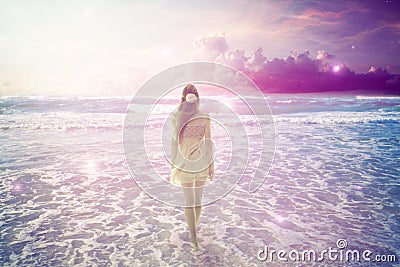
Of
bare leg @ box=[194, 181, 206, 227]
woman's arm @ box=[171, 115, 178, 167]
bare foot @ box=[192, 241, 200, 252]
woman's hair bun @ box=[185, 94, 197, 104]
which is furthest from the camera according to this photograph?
bare foot @ box=[192, 241, 200, 252]

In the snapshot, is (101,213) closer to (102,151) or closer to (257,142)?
(102,151)

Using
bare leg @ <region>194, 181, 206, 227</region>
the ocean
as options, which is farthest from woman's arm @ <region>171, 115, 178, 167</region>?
the ocean

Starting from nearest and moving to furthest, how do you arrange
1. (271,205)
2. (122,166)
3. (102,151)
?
(271,205)
(122,166)
(102,151)

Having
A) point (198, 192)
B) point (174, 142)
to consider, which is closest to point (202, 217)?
point (198, 192)

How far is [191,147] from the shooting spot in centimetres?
402

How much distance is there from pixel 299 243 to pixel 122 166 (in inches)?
251

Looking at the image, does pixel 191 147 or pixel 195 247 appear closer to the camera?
pixel 191 147

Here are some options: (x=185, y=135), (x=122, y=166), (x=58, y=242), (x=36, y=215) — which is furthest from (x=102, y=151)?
(x=185, y=135)

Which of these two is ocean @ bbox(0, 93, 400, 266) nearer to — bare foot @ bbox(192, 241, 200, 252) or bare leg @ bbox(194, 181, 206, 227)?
bare foot @ bbox(192, 241, 200, 252)

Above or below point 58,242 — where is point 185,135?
above

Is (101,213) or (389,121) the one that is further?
(389,121)

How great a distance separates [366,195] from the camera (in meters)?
6.54

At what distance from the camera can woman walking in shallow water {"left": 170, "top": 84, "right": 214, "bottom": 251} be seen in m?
3.92

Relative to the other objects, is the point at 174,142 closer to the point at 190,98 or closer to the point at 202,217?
the point at 190,98
